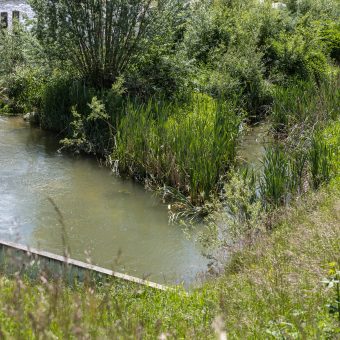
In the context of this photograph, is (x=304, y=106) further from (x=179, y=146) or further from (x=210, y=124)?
(x=179, y=146)

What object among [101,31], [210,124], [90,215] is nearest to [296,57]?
[101,31]

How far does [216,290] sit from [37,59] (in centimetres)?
884

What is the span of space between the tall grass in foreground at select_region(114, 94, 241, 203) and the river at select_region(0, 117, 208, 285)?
410 millimetres

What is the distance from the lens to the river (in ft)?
26.0

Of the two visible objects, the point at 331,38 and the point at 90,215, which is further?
the point at 331,38

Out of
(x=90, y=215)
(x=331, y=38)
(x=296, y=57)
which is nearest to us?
(x=90, y=215)

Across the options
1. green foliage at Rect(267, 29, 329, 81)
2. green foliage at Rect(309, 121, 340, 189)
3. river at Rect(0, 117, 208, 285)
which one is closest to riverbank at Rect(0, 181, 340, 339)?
river at Rect(0, 117, 208, 285)

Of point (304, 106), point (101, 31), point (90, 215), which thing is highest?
point (101, 31)

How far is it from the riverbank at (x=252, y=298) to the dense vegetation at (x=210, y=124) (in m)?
0.02

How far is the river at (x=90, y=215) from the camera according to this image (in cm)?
793

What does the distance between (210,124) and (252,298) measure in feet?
19.3

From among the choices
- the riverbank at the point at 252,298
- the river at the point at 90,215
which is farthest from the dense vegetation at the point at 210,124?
the river at the point at 90,215

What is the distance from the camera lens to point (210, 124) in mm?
10922

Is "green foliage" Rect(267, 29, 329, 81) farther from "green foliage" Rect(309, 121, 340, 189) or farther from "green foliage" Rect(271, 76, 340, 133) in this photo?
"green foliage" Rect(309, 121, 340, 189)
